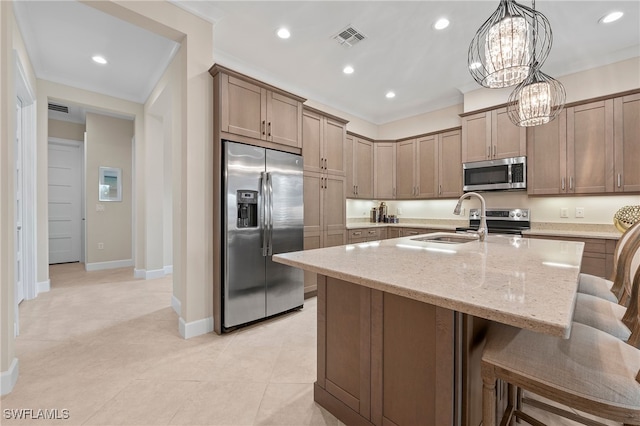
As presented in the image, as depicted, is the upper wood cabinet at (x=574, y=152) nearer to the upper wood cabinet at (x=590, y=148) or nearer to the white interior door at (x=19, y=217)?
the upper wood cabinet at (x=590, y=148)

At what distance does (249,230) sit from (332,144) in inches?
75.2

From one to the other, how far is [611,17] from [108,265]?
311 inches

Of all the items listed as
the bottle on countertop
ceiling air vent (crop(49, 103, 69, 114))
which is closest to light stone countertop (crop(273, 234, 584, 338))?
the bottle on countertop

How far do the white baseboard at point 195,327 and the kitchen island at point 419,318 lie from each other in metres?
1.46

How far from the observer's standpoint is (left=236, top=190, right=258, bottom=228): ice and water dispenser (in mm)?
2741

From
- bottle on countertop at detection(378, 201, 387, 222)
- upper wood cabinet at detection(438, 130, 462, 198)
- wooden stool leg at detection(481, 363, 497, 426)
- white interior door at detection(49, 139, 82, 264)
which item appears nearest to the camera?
wooden stool leg at detection(481, 363, 497, 426)

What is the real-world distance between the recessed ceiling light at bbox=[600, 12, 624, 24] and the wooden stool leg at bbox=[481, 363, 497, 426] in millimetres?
3595

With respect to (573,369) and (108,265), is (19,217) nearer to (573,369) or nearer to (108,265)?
(108,265)

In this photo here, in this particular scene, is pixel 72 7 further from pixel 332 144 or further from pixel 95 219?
pixel 95 219

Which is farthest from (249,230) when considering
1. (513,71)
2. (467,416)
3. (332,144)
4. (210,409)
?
Result: (513,71)

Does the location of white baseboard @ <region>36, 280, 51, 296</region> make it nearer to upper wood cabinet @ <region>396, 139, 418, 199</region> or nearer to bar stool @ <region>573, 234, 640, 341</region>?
upper wood cabinet @ <region>396, 139, 418, 199</region>

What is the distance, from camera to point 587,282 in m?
1.94

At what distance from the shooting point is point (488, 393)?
102 cm

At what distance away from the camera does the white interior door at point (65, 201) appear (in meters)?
5.70
